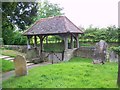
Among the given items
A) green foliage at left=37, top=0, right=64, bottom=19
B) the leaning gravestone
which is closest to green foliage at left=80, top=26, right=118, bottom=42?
green foliage at left=37, top=0, right=64, bottom=19

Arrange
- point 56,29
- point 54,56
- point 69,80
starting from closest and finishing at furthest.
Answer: point 69,80, point 56,29, point 54,56

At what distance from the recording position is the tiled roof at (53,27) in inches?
858

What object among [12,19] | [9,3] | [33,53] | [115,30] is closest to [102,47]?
[9,3]

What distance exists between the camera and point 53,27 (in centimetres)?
2264

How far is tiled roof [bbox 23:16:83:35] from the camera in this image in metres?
21.8

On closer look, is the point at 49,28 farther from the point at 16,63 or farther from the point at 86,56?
the point at 16,63

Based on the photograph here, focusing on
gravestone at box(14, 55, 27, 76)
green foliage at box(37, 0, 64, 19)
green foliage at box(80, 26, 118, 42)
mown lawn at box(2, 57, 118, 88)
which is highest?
green foliage at box(37, 0, 64, 19)

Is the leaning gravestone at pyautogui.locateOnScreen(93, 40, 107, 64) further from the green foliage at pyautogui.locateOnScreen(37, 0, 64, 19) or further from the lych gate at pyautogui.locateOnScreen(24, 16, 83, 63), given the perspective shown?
the green foliage at pyautogui.locateOnScreen(37, 0, 64, 19)

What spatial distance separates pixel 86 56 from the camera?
2219 cm

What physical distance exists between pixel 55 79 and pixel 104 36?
18.4m

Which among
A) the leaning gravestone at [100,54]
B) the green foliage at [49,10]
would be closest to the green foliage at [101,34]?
the green foliage at [49,10]

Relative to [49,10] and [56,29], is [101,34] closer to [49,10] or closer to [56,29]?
[56,29]

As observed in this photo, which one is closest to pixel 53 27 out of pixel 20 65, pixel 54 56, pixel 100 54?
pixel 54 56

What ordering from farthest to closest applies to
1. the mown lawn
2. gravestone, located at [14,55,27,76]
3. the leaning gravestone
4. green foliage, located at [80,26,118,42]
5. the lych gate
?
green foliage, located at [80,26,118,42], the lych gate, the leaning gravestone, gravestone, located at [14,55,27,76], the mown lawn
